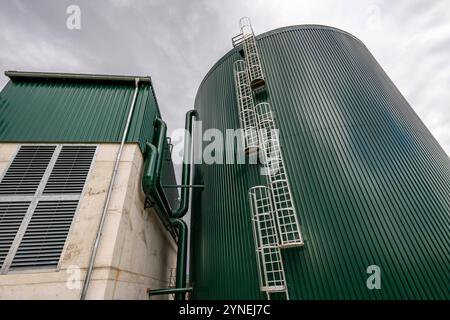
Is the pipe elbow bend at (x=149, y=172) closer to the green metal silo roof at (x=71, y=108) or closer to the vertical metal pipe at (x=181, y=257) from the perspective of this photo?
the green metal silo roof at (x=71, y=108)

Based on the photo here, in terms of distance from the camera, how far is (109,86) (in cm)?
1009

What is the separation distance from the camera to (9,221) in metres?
6.29

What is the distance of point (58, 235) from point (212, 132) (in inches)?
355

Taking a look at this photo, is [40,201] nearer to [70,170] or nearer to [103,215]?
[70,170]

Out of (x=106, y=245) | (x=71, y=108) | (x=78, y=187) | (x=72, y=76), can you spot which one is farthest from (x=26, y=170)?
(x=72, y=76)

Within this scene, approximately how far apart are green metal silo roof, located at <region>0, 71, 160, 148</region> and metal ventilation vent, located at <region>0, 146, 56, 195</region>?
0.55 m

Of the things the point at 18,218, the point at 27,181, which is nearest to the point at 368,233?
the point at 18,218

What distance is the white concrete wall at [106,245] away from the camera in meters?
5.43

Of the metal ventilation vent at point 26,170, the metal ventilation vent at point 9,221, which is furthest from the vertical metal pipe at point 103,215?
the metal ventilation vent at point 26,170

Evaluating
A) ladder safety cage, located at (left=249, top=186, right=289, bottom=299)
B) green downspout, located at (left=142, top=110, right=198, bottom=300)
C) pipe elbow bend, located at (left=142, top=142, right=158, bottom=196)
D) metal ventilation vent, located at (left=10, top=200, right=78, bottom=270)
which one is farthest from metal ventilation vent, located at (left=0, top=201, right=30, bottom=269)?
ladder safety cage, located at (left=249, top=186, right=289, bottom=299)

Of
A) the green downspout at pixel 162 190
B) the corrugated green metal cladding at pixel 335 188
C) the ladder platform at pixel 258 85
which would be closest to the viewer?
the corrugated green metal cladding at pixel 335 188

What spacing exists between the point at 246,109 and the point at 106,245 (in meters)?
8.59
